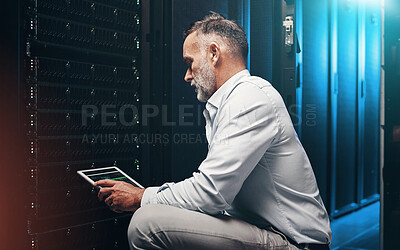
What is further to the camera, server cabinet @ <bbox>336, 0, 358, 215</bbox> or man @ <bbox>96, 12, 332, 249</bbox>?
server cabinet @ <bbox>336, 0, 358, 215</bbox>

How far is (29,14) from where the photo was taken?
188cm

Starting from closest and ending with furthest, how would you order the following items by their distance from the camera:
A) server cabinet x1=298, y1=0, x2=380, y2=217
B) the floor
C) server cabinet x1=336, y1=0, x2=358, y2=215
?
the floor
server cabinet x1=298, y1=0, x2=380, y2=217
server cabinet x1=336, y1=0, x2=358, y2=215

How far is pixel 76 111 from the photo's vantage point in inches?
82.7

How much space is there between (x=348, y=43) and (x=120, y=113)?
3081 millimetres

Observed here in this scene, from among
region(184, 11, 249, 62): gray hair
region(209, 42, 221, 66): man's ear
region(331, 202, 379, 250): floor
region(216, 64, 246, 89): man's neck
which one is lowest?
region(331, 202, 379, 250): floor

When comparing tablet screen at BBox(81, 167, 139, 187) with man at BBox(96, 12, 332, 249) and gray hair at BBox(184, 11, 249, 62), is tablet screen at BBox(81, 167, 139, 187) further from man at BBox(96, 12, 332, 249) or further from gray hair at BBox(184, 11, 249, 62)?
gray hair at BBox(184, 11, 249, 62)

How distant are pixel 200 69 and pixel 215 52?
0.10m

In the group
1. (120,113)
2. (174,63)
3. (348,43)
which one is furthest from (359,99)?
(120,113)

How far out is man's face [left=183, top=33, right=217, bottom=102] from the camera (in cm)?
172

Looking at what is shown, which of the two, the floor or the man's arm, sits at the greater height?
the man's arm

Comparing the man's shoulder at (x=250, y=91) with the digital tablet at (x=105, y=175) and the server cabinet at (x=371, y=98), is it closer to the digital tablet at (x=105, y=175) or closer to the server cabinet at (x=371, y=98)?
the digital tablet at (x=105, y=175)

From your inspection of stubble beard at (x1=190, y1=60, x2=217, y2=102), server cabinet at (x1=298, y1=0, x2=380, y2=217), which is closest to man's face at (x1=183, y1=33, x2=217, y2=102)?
stubble beard at (x1=190, y1=60, x2=217, y2=102)

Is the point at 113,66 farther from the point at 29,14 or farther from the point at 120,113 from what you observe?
the point at 29,14

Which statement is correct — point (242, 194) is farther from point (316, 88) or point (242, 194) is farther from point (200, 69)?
point (316, 88)
